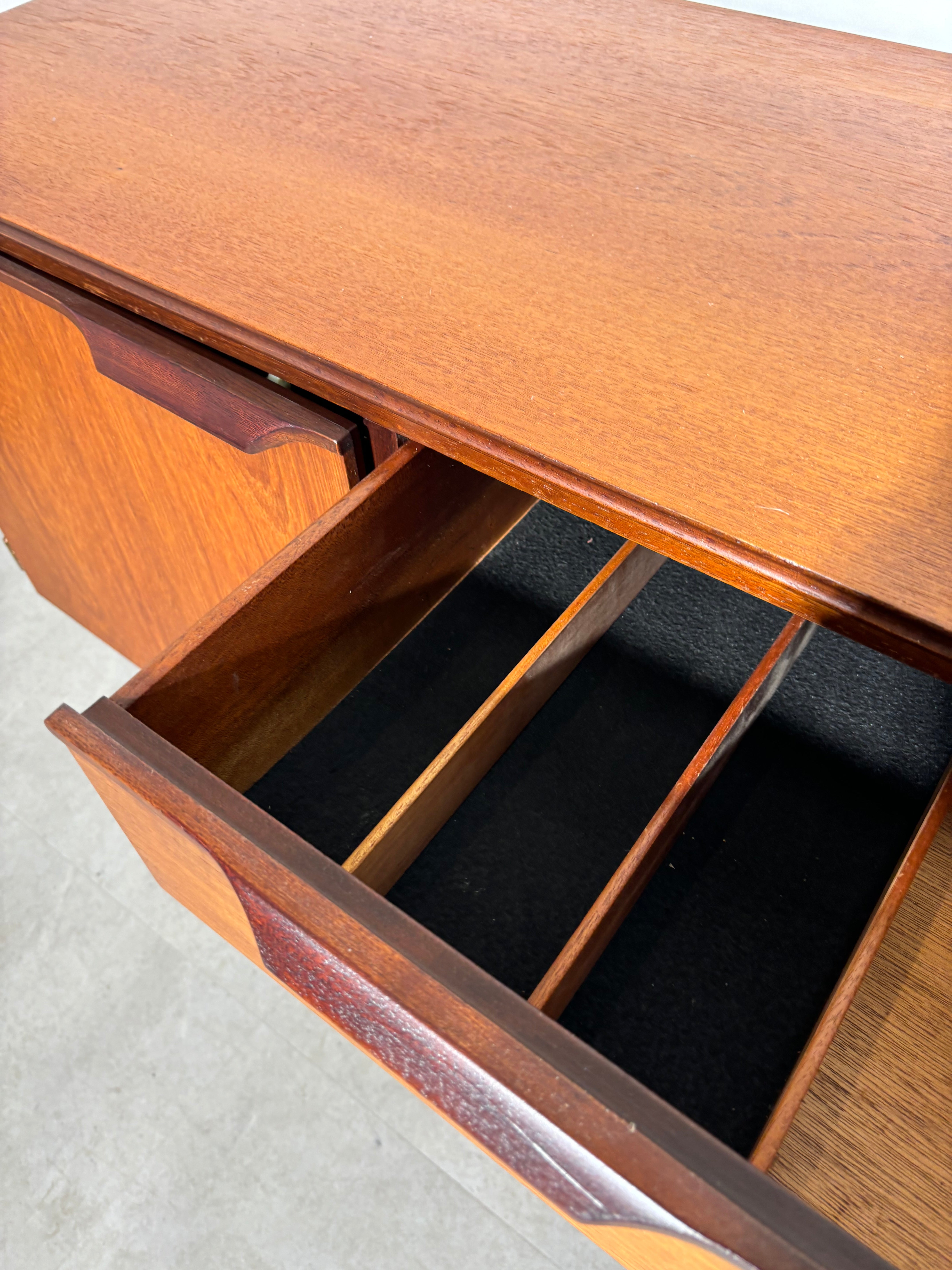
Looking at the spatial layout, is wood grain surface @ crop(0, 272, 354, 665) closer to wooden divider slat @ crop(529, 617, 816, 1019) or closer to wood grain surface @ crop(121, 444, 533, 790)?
wood grain surface @ crop(121, 444, 533, 790)

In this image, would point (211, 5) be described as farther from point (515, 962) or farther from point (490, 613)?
point (515, 962)

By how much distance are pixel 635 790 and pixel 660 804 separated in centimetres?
2

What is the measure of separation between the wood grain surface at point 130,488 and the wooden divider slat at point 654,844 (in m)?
0.28

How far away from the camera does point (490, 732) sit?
0.58 m

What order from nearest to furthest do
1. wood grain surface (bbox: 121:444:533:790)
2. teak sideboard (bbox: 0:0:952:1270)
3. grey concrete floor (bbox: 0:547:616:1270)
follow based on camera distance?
teak sideboard (bbox: 0:0:952:1270)
wood grain surface (bbox: 121:444:533:790)
grey concrete floor (bbox: 0:547:616:1270)

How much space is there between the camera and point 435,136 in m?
0.68

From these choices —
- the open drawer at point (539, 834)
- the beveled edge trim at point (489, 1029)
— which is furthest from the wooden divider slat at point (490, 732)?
the beveled edge trim at point (489, 1029)

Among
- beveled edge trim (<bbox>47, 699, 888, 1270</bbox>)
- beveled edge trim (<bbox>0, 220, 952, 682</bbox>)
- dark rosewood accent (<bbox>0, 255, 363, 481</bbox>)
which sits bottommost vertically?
beveled edge trim (<bbox>47, 699, 888, 1270</bbox>)

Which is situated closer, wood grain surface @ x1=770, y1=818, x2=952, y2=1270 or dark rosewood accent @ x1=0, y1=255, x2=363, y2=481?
wood grain surface @ x1=770, y1=818, x2=952, y2=1270

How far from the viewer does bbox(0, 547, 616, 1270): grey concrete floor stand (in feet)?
2.63

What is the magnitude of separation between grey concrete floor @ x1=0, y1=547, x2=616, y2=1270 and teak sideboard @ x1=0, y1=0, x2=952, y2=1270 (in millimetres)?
389

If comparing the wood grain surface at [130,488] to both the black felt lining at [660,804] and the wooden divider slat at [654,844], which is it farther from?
the wooden divider slat at [654,844]

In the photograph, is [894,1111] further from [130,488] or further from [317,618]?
[130,488]

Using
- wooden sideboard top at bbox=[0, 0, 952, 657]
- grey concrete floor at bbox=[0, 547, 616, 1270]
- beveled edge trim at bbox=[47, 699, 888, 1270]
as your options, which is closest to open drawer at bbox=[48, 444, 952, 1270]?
beveled edge trim at bbox=[47, 699, 888, 1270]
